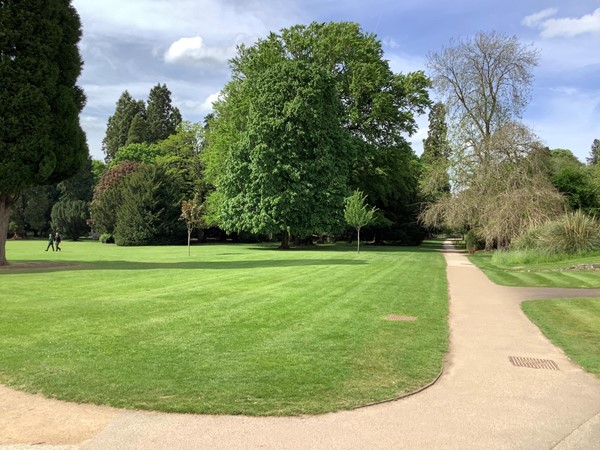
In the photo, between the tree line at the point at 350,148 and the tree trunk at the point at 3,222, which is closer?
the tree trunk at the point at 3,222

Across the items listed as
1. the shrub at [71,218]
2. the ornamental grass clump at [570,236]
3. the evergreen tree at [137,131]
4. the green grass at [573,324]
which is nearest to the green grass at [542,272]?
the ornamental grass clump at [570,236]

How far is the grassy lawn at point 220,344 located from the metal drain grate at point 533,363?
3.47 feet

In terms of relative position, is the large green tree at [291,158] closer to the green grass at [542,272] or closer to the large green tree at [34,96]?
the green grass at [542,272]

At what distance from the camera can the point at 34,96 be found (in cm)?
1941

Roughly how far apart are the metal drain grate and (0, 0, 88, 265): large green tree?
19.8 metres

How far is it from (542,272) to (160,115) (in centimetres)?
7973

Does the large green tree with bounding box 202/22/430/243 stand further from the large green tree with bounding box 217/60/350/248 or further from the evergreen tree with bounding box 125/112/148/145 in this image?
the evergreen tree with bounding box 125/112/148/145

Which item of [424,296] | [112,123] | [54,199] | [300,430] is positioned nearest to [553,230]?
[424,296]

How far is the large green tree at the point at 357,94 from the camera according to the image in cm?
4144

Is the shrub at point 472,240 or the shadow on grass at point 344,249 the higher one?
the shrub at point 472,240

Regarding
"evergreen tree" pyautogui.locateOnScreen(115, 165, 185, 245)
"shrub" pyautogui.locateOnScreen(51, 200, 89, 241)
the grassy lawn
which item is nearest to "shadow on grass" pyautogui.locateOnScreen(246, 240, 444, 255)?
"evergreen tree" pyautogui.locateOnScreen(115, 165, 185, 245)

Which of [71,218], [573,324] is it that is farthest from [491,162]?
[71,218]

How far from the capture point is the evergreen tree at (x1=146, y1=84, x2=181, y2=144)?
84.3 m

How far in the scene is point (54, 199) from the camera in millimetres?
75438
